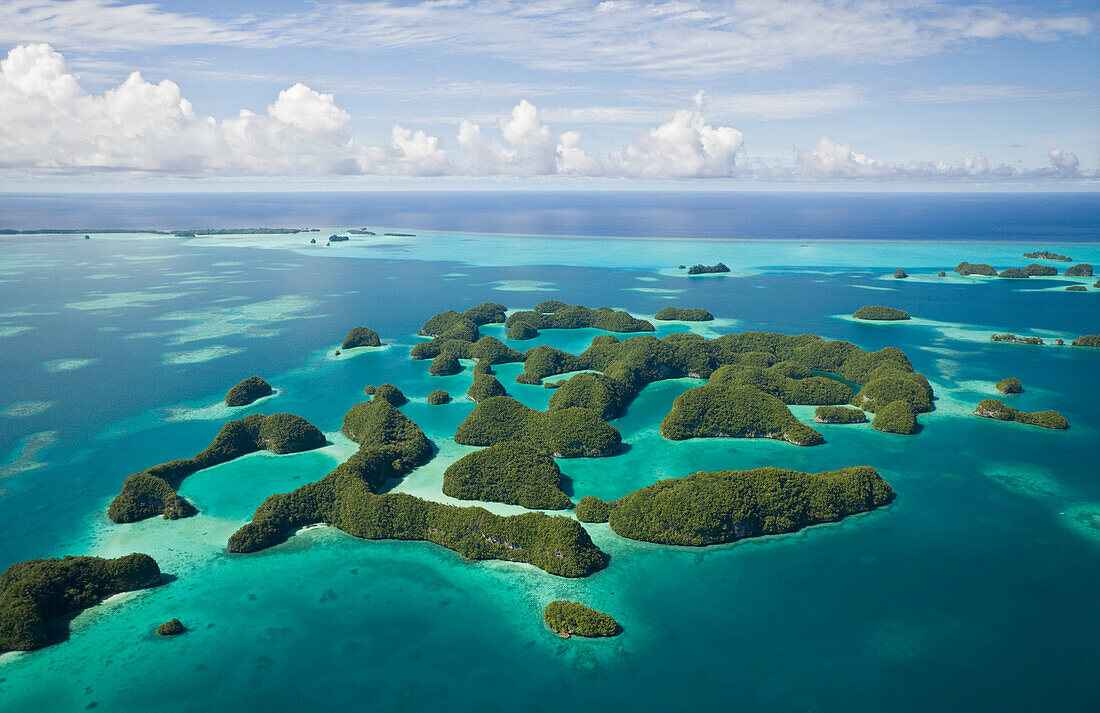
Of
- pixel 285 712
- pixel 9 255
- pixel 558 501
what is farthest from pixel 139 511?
pixel 9 255

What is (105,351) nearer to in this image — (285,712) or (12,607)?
(12,607)

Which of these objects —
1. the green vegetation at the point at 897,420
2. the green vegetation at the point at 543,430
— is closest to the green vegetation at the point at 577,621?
the green vegetation at the point at 543,430

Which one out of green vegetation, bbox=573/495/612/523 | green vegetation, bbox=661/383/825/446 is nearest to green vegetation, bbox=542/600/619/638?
green vegetation, bbox=573/495/612/523

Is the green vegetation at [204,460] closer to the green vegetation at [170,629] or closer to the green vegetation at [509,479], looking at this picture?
the green vegetation at [170,629]

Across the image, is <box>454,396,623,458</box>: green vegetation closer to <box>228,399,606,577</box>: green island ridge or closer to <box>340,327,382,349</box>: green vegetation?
<box>228,399,606,577</box>: green island ridge

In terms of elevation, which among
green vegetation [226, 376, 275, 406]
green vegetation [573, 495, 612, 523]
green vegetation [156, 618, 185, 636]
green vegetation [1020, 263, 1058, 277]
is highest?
green vegetation [1020, 263, 1058, 277]

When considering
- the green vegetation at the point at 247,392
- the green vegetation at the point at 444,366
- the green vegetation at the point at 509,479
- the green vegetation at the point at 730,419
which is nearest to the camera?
the green vegetation at the point at 509,479
